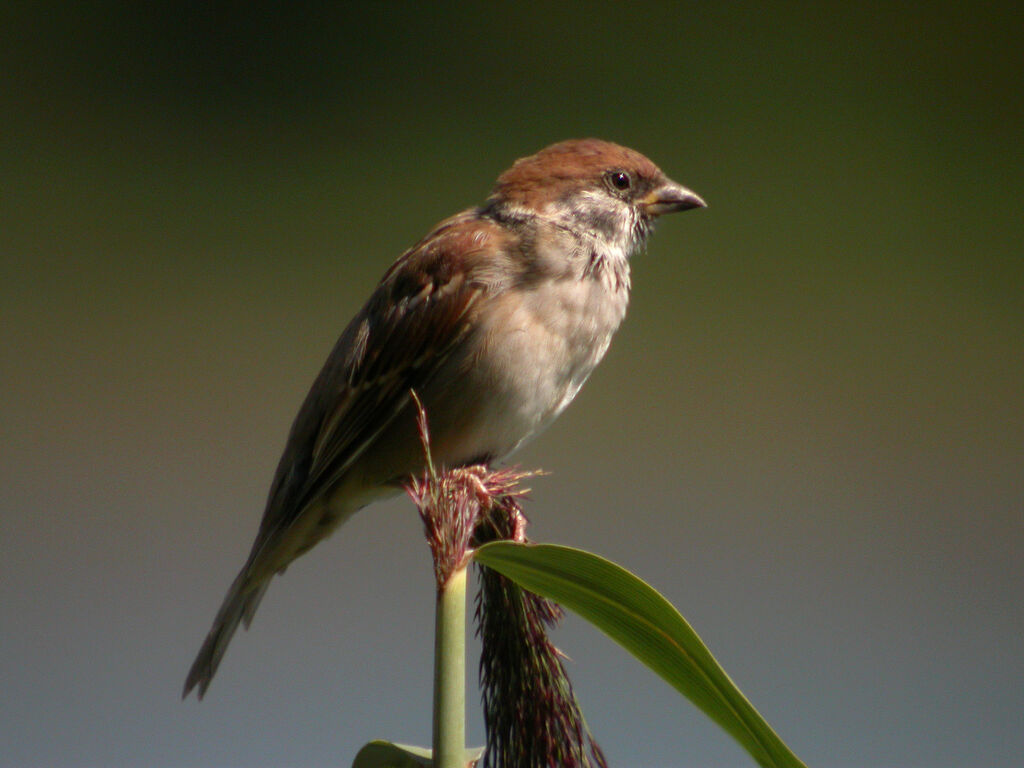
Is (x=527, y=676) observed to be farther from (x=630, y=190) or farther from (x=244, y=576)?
(x=630, y=190)

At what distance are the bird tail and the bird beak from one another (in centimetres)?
90

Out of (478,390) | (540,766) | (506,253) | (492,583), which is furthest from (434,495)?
(506,253)

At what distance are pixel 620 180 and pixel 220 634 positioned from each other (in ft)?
3.27

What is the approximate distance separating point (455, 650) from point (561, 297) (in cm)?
99

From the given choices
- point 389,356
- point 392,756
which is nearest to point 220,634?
point 389,356

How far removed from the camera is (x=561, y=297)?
1773 millimetres

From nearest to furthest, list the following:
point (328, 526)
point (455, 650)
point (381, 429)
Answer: point (455, 650), point (381, 429), point (328, 526)

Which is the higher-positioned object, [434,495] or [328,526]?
[328,526]

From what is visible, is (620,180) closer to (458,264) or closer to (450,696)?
(458,264)

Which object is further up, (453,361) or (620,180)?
(620,180)

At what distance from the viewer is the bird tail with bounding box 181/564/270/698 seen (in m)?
1.80

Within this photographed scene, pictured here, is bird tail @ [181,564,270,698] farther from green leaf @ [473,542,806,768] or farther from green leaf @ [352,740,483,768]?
green leaf @ [473,542,806,768]

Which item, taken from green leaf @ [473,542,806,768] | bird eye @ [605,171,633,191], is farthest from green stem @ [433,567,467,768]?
bird eye @ [605,171,633,191]

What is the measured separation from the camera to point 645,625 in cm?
80
